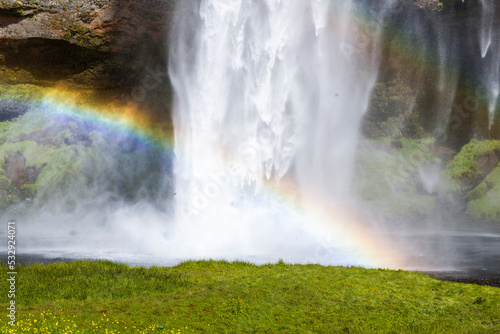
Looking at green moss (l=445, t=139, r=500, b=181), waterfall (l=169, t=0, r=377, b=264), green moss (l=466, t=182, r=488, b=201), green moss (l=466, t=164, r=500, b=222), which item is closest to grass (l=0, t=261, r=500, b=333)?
waterfall (l=169, t=0, r=377, b=264)

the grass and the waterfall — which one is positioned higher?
the waterfall

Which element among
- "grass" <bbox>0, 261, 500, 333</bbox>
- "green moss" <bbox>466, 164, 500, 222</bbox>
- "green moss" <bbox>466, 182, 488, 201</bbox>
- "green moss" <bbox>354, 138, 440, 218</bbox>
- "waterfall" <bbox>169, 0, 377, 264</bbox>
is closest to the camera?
"grass" <bbox>0, 261, 500, 333</bbox>

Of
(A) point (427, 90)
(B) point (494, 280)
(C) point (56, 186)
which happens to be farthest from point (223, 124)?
(A) point (427, 90)

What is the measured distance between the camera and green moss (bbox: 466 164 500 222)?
3892 centimetres

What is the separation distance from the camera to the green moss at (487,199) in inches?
1532

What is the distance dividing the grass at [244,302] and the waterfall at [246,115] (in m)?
5.88

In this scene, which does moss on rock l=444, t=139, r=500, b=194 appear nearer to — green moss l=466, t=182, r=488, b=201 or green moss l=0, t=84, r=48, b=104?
green moss l=466, t=182, r=488, b=201

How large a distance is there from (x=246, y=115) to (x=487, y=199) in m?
25.6

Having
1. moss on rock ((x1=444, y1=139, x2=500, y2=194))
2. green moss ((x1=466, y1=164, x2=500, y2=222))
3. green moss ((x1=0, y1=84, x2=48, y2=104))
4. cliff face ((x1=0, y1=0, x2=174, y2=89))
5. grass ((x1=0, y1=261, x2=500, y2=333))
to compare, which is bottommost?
grass ((x1=0, y1=261, x2=500, y2=333))

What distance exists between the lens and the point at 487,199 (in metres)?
40.6

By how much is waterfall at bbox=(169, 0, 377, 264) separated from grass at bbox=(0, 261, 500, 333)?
588 cm

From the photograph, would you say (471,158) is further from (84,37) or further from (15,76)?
Result: (15,76)

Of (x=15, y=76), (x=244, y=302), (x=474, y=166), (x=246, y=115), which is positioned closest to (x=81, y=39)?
(x=15, y=76)

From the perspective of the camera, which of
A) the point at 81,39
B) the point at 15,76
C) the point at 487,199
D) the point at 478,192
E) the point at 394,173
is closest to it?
the point at 81,39
